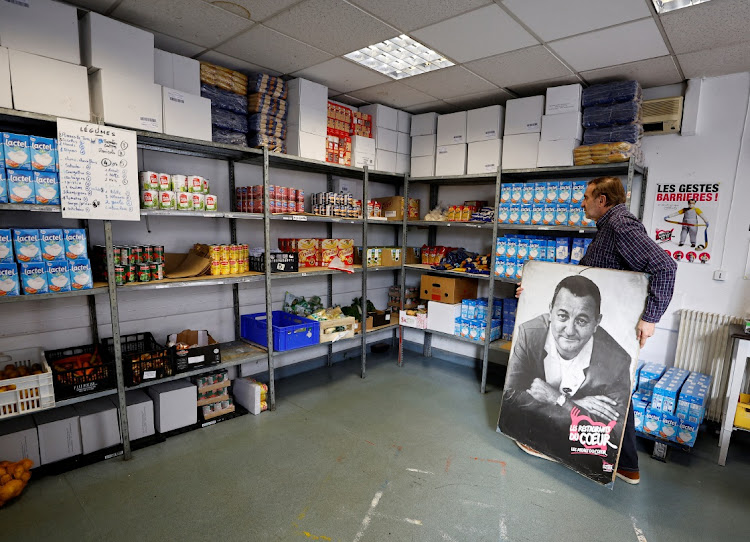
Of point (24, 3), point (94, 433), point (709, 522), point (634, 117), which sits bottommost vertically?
point (709, 522)

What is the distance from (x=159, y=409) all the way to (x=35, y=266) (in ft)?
4.50

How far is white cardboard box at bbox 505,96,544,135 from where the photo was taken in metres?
3.91

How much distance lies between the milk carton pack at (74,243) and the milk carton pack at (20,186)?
10.3 inches

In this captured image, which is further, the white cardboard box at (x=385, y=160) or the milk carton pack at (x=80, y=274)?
the white cardboard box at (x=385, y=160)

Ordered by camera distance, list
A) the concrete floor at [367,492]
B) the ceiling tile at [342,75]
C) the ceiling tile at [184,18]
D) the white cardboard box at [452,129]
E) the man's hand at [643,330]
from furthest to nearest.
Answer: the white cardboard box at [452,129], the ceiling tile at [342,75], the ceiling tile at [184,18], the man's hand at [643,330], the concrete floor at [367,492]

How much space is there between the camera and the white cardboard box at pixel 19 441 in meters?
2.52

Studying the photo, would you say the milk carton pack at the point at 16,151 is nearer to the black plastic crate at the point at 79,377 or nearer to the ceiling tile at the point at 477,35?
the black plastic crate at the point at 79,377

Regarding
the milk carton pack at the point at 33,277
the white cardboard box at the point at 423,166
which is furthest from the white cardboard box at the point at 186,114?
the white cardboard box at the point at 423,166

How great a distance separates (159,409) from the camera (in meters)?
3.13

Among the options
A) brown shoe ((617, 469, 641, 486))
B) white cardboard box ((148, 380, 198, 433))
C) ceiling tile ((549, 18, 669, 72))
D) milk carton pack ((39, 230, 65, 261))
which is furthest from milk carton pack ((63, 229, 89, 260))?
brown shoe ((617, 469, 641, 486))

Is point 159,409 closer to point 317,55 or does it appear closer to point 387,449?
point 387,449

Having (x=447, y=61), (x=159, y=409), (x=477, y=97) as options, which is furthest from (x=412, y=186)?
(x=159, y=409)

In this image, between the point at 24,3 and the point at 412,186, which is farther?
the point at 412,186

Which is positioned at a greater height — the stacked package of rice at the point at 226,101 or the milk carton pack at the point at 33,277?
the stacked package of rice at the point at 226,101
